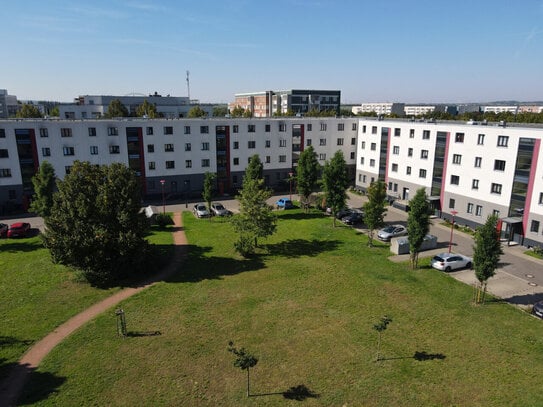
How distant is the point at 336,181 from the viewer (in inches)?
1882

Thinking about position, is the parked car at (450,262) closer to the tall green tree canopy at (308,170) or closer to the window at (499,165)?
the window at (499,165)

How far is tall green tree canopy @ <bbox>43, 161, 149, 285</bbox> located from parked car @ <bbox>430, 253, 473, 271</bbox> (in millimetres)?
27158

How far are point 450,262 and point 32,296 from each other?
36163 millimetres

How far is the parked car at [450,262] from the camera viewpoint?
35812mm

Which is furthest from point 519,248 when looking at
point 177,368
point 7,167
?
point 7,167

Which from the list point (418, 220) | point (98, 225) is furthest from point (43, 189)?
point (418, 220)

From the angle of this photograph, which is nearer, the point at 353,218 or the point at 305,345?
the point at 305,345

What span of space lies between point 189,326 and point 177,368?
4.41m

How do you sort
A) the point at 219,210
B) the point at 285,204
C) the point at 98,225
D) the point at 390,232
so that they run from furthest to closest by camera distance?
the point at 285,204, the point at 219,210, the point at 390,232, the point at 98,225

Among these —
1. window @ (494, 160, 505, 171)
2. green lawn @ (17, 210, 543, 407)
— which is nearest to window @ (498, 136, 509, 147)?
window @ (494, 160, 505, 171)

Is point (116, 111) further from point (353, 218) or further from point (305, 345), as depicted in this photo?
point (305, 345)

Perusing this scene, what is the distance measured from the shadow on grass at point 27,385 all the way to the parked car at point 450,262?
103 ft

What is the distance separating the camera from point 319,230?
48.1 metres

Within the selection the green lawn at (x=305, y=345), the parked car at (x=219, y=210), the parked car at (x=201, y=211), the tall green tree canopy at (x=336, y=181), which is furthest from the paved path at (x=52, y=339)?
the tall green tree canopy at (x=336, y=181)
